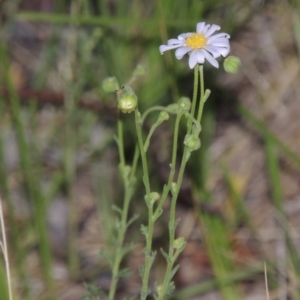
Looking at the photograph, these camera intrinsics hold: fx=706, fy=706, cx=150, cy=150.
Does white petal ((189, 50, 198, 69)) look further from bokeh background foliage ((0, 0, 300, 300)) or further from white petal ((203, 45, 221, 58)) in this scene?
bokeh background foliage ((0, 0, 300, 300))

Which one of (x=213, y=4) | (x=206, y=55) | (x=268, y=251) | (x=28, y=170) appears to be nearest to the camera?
(x=206, y=55)

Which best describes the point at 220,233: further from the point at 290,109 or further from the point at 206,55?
the point at 206,55

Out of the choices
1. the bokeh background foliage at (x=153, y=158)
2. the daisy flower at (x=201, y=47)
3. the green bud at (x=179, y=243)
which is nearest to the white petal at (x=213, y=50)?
the daisy flower at (x=201, y=47)

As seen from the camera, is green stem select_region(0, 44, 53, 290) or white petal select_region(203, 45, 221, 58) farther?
green stem select_region(0, 44, 53, 290)

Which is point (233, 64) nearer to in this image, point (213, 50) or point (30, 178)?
point (213, 50)

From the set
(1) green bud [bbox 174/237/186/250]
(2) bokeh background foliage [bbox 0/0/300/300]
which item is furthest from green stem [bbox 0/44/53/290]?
(1) green bud [bbox 174/237/186/250]

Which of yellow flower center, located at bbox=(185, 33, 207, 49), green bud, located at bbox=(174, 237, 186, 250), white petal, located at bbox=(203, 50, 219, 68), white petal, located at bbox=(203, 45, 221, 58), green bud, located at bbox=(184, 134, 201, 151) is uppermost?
yellow flower center, located at bbox=(185, 33, 207, 49)

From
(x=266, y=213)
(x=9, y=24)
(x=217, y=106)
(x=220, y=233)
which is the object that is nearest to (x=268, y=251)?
(x=266, y=213)
